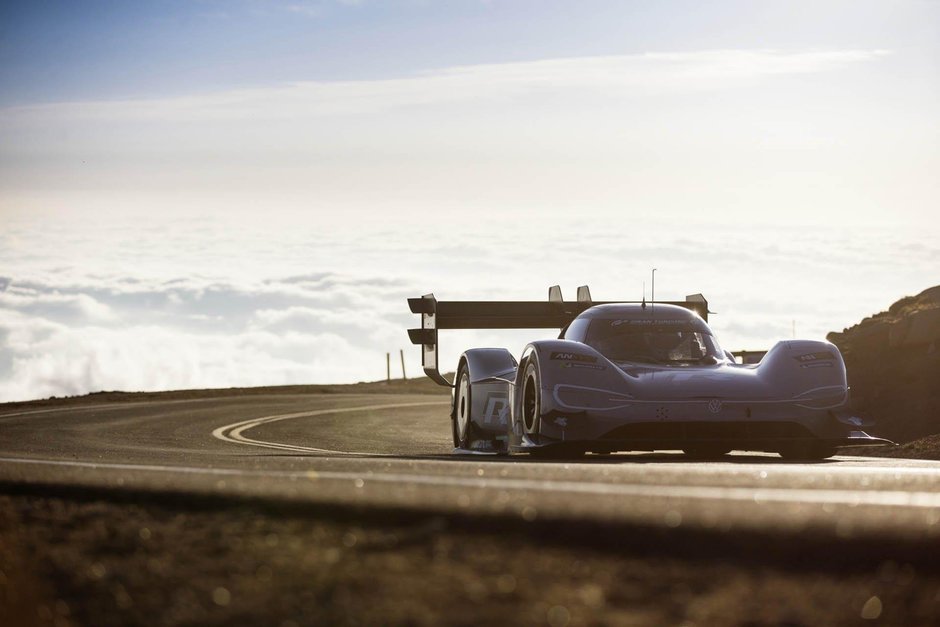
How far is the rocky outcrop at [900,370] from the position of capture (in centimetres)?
2570

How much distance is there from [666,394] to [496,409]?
115 inches

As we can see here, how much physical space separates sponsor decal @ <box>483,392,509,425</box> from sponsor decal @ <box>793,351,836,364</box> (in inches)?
126

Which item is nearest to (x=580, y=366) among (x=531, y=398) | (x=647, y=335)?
(x=531, y=398)

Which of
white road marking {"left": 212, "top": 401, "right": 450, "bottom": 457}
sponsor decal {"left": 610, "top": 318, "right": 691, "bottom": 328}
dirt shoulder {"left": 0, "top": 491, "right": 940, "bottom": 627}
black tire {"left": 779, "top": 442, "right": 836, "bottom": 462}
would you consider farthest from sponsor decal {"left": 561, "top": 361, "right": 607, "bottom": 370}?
dirt shoulder {"left": 0, "top": 491, "right": 940, "bottom": 627}

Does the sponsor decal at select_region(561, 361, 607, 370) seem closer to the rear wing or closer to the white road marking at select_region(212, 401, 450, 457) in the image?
the white road marking at select_region(212, 401, 450, 457)

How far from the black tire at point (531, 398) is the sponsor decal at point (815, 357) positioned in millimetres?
2581

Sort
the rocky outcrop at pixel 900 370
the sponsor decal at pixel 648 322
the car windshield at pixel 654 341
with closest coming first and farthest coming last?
the car windshield at pixel 654 341, the sponsor decal at pixel 648 322, the rocky outcrop at pixel 900 370

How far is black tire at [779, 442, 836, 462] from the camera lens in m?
12.7

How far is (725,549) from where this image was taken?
6.35 feet

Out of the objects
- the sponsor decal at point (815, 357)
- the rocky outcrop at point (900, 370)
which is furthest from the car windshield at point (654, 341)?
the rocky outcrop at point (900, 370)

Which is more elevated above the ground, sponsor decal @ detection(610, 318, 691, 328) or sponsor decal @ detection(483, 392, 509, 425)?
sponsor decal @ detection(610, 318, 691, 328)

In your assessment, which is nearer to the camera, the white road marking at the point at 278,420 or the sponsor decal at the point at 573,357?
the sponsor decal at the point at 573,357

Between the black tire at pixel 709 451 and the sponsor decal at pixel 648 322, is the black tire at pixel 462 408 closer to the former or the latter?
the sponsor decal at pixel 648 322

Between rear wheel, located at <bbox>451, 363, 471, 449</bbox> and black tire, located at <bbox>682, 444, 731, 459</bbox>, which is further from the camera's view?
rear wheel, located at <bbox>451, 363, 471, 449</bbox>
